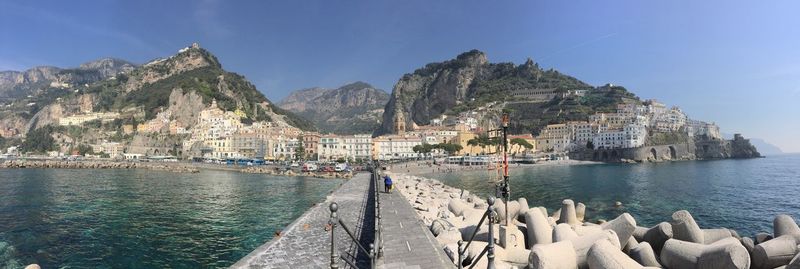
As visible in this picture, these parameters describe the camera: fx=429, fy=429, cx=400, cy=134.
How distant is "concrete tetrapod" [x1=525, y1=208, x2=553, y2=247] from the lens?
40.2 feet

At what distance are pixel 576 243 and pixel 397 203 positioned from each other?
35.1 feet

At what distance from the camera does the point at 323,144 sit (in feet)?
340

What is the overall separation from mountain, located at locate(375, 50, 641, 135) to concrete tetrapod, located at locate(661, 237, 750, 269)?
124929 millimetres

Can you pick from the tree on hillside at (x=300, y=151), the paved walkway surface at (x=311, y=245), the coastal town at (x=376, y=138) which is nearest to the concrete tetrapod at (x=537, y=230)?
the paved walkway surface at (x=311, y=245)

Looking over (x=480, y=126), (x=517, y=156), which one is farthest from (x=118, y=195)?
(x=480, y=126)

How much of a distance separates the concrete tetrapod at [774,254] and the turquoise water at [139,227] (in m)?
14.5

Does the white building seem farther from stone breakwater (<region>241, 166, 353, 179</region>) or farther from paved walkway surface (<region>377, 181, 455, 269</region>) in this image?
paved walkway surface (<region>377, 181, 455, 269</region>)

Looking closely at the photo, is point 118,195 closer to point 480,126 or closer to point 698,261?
point 698,261

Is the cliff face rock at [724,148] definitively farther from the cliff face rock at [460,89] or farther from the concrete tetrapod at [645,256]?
the concrete tetrapod at [645,256]

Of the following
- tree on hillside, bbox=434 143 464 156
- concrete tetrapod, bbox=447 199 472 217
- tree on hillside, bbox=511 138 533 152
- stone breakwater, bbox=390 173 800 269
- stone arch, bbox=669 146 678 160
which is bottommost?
concrete tetrapod, bbox=447 199 472 217

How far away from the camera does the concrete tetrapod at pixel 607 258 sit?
8.94 m

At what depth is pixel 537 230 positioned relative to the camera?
40.9 feet

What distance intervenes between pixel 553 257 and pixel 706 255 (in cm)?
323

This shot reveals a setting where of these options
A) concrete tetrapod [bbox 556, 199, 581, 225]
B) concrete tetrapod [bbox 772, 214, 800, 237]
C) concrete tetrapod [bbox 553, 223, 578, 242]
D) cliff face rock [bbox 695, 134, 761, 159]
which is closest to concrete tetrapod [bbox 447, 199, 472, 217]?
concrete tetrapod [bbox 556, 199, 581, 225]
